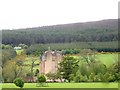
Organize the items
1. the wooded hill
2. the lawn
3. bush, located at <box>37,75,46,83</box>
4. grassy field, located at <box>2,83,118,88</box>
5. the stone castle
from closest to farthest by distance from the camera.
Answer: grassy field, located at <box>2,83,118,88</box> → bush, located at <box>37,75,46,83</box> → the lawn → the stone castle → the wooded hill

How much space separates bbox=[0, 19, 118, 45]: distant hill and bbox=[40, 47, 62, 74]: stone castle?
71 cm

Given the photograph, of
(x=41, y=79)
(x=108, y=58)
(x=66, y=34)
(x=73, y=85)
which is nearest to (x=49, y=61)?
(x=41, y=79)

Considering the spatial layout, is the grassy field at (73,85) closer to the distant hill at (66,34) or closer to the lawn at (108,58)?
the lawn at (108,58)

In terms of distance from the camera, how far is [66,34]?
839 cm

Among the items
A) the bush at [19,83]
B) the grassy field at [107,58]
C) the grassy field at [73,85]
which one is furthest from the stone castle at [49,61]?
the bush at [19,83]

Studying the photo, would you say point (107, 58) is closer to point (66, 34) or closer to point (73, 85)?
point (73, 85)

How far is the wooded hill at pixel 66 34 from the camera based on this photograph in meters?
7.39

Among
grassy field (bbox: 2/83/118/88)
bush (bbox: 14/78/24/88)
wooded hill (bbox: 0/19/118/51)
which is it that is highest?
wooded hill (bbox: 0/19/118/51)

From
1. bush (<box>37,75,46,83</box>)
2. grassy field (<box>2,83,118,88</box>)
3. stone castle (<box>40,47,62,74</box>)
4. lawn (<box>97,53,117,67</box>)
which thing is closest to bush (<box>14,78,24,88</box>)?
grassy field (<box>2,83,118,88</box>)

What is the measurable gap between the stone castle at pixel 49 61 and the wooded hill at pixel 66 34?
71cm

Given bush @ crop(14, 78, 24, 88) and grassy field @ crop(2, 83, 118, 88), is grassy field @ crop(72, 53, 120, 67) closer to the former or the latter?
grassy field @ crop(2, 83, 118, 88)

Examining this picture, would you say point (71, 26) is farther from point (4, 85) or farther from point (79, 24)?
point (4, 85)

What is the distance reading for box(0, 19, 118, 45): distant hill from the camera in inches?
291

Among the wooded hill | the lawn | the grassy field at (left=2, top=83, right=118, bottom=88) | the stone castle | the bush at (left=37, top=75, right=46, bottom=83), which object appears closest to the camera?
the grassy field at (left=2, top=83, right=118, bottom=88)
